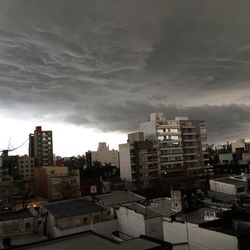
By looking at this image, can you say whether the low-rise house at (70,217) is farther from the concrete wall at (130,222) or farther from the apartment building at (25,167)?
the apartment building at (25,167)

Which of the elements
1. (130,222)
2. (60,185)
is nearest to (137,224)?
(130,222)

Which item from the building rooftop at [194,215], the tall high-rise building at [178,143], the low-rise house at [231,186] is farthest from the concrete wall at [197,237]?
the tall high-rise building at [178,143]

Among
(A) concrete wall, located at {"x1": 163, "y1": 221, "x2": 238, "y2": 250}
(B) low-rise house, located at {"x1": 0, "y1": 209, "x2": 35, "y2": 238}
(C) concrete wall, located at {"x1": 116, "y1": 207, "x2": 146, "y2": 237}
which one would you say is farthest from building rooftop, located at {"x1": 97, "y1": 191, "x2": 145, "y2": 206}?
(A) concrete wall, located at {"x1": 163, "y1": 221, "x2": 238, "y2": 250}

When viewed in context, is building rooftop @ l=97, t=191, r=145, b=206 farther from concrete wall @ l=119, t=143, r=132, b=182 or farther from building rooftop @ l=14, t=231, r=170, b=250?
concrete wall @ l=119, t=143, r=132, b=182

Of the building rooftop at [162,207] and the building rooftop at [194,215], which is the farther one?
the building rooftop at [162,207]

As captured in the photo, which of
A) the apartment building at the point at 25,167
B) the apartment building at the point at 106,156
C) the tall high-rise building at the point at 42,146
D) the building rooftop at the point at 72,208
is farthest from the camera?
the tall high-rise building at the point at 42,146

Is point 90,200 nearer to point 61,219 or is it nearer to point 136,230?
point 61,219

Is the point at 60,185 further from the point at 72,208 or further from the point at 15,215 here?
the point at 72,208
